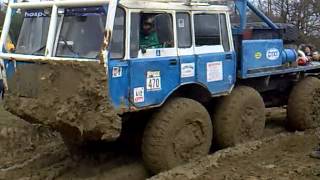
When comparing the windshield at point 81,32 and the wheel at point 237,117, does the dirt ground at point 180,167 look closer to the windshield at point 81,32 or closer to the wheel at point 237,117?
the wheel at point 237,117

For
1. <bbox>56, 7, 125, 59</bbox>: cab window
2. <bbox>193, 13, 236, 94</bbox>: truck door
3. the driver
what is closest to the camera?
<bbox>56, 7, 125, 59</bbox>: cab window

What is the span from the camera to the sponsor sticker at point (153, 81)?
675 centimetres

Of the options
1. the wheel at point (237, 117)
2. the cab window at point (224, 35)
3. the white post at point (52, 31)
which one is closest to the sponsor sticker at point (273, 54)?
the wheel at point (237, 117)

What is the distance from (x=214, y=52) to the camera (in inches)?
307

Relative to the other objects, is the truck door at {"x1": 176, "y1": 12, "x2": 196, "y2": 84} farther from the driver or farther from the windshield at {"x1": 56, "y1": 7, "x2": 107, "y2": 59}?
the windshield at {"x1": 56, "y1": 7, "x2": 107, "y2": 59}

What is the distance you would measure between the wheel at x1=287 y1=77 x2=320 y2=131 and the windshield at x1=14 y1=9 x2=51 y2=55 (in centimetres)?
473

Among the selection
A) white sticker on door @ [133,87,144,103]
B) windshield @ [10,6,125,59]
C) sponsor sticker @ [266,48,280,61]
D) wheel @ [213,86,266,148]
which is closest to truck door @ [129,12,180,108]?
white sticker on door @ [133,87,144,103]

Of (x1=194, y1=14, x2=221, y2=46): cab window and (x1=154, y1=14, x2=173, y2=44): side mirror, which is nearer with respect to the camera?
(x1=154, y1=14, x2=173, y2=44): side mirror

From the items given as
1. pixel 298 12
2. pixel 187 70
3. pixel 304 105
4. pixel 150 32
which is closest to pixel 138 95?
pixel 150 32

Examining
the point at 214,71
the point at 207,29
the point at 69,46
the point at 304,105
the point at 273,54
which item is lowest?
the point at 304,105

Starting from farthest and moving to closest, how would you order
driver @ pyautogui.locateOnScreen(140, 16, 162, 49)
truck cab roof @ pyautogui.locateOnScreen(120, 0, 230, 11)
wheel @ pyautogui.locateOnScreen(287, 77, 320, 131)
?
1. wheel @ pyautogui.locateOnScreen(287, 77, 320, 131)
2. driver @ pyautogui.locateOnScreen(140, 16, 162, 49)
3. truck cab roof @ pyautogui.locateOnScreen(120, 0, 230, 11)

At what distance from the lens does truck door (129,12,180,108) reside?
6.61 m

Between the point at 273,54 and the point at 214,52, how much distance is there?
1.59 m

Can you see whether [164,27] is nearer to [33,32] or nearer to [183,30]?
[183,30]
